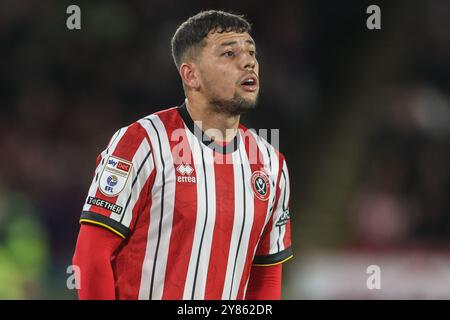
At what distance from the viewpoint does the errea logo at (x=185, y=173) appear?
12.2 feet

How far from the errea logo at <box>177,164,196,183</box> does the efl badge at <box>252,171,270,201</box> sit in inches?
12.9

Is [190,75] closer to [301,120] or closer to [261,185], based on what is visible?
[261,185]

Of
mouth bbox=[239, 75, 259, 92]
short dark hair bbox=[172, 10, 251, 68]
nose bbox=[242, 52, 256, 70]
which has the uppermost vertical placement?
short dark hair bbox=[172, 10, 251, 68]

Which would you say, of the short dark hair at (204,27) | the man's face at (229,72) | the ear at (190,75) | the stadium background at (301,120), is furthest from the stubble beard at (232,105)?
the stadium background at (301,120)

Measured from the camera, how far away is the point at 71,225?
28.0 ft

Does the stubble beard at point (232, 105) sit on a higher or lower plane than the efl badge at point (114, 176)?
higher

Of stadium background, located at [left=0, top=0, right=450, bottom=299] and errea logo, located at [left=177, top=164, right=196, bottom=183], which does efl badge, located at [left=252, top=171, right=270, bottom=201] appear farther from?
stadium background, located at [left=0, top=0, right=450, bottom=299]

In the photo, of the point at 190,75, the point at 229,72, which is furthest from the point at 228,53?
the point at 190,75

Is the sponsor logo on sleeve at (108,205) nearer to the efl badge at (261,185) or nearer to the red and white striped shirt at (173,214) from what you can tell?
the red and white striped shirt at (173,214)

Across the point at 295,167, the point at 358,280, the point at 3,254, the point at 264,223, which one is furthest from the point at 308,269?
the point at 264,223

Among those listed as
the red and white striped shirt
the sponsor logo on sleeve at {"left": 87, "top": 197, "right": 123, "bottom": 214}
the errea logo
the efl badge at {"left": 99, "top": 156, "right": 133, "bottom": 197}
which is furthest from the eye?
the sponsor logo on sleeve at {"left": 87, "top": 197, "right": 123, "bottom": 214}

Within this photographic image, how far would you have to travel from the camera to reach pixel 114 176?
3605 mm

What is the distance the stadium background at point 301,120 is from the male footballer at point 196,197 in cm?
435

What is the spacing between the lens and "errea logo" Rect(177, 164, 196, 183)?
372 centimetres
